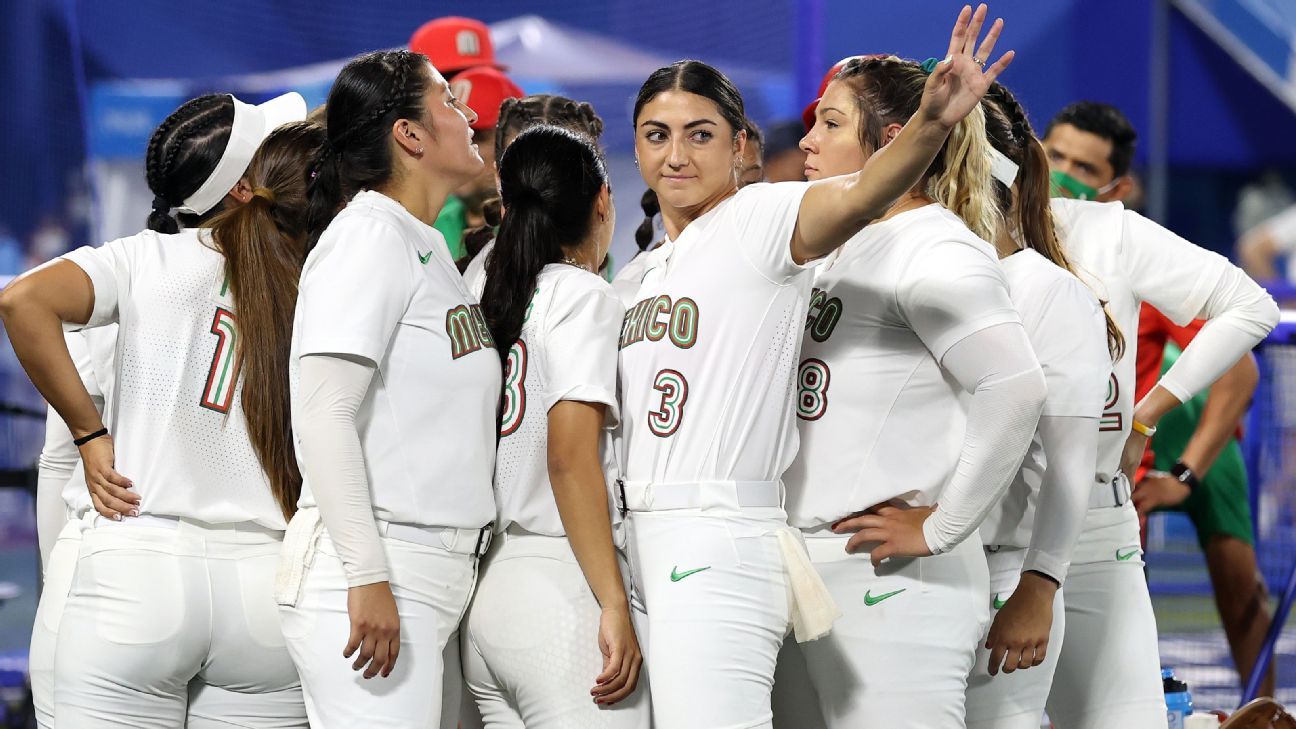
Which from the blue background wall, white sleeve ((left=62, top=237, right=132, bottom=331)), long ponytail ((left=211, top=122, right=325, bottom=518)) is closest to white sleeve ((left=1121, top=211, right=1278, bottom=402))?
long ponytail ((left=211, top=122, right=325, bottom=518))

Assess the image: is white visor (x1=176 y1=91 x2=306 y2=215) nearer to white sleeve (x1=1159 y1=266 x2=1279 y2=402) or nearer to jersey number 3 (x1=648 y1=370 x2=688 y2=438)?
jersey number 3 (x1=648 y1=370 x2=688 y2=438)

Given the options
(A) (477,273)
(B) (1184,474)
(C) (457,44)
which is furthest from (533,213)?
(B) (1184,474)

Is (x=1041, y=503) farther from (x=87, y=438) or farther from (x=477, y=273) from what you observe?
(x=87, y=438)

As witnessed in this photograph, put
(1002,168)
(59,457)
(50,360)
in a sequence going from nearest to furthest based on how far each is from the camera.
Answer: (50,360) < (1002,168) < (59,457)

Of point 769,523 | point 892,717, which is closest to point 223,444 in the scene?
point 769,523

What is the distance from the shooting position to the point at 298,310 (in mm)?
2510

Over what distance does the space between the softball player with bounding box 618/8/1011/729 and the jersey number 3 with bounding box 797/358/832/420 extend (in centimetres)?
10

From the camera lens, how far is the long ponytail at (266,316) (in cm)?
274

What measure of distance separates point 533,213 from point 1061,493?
1.16 m

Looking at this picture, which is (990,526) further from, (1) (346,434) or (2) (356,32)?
(2) (356,32)

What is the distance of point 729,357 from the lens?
95.8 inches

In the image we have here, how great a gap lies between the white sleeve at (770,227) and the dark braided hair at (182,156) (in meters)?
1.13

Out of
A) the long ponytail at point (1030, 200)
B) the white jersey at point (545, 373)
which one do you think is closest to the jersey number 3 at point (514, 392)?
the white jersey at point (545, 373)

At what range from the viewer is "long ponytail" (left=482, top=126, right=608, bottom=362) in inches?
106
